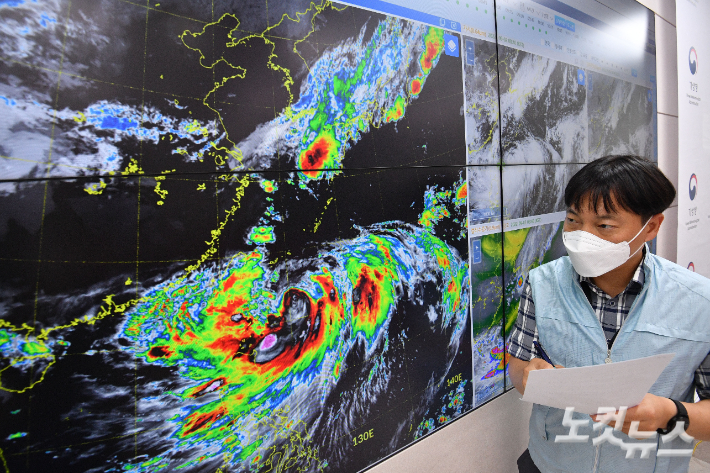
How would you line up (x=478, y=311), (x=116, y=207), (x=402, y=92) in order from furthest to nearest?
1. (x=478, y=311)
2. (x=402, y=92)
3. (x=116, y=207)

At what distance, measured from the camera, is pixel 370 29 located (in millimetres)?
1224

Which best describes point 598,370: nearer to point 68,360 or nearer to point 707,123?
point 68,360

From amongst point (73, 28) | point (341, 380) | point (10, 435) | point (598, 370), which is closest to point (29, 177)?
point (73, 28)

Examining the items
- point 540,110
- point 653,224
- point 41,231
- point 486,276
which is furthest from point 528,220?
point 41,231

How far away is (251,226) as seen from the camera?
102cm

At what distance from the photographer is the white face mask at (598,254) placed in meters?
1.05

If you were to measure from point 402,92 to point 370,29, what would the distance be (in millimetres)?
218

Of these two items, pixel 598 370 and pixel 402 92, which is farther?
pixel 402 92

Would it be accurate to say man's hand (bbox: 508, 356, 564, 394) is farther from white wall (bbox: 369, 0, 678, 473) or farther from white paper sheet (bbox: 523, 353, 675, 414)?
white wall (bbox: 369, 0, 678, 473)

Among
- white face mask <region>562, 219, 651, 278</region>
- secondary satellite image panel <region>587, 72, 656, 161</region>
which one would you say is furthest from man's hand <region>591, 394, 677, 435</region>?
secondary satellite image panel <region>587, 72, 656, 161</region>

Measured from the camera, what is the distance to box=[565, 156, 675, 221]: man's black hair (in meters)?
1.00

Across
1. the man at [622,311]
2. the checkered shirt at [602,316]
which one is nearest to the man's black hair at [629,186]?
the man at [622,311]

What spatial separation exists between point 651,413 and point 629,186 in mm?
553

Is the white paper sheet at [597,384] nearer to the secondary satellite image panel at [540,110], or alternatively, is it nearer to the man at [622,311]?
the man at [622,311]
